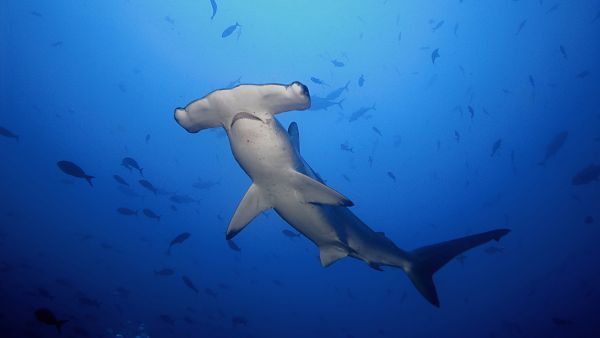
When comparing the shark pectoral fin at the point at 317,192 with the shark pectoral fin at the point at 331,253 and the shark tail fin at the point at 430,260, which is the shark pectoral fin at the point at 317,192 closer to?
the shark pectoral fin at the point at 331,253

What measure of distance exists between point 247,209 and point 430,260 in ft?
9.46

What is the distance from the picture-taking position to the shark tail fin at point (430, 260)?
441cm

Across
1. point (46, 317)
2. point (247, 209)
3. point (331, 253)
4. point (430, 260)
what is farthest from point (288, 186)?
point (46, 317)

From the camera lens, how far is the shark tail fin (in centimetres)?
441

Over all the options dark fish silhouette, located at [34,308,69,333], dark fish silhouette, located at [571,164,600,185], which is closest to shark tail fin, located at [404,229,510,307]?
dark fish silhouette, located at [34,308,69,333]

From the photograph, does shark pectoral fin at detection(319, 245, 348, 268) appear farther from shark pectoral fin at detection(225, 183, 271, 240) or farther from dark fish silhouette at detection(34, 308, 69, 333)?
dark fish silhouette at detection(34, 308, 69, 333)

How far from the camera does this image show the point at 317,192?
328 cm

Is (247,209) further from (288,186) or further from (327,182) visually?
(327,182)

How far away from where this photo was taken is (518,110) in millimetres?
18938

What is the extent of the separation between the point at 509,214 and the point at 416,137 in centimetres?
1060

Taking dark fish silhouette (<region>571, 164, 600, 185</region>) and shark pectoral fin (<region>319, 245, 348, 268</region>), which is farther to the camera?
dark fish silhouette (<region>571, 164, 600, 185</region>)

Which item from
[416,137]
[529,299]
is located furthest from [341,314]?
[416,137]

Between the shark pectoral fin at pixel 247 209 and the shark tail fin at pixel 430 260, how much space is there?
2426 mm

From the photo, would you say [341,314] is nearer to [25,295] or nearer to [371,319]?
[371,319]
